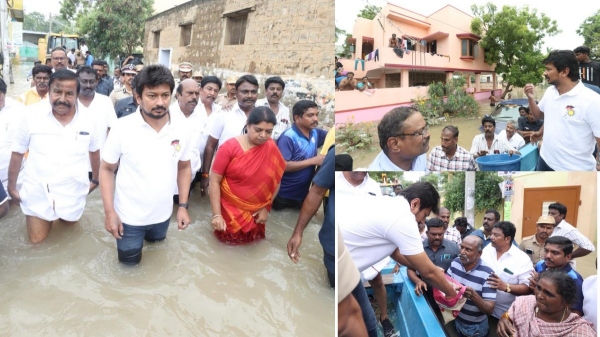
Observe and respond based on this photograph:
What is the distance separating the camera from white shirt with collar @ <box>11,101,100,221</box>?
2.30 metres

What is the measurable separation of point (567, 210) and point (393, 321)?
86cm

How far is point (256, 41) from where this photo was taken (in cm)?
545

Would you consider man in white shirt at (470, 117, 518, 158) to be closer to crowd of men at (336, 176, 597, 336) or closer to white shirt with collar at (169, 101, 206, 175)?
crowd of men at (336, 176, 597, 336)

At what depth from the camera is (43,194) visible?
7.73 ft

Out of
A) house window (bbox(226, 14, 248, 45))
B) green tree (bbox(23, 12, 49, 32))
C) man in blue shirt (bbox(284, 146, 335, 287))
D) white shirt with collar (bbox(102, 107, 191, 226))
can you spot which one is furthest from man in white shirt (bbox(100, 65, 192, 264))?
house window (bbox(226, 14, 248, 45))

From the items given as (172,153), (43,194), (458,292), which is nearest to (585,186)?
(458,292)

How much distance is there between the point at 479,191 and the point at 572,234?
0.30 metres

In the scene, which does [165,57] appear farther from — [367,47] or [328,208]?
[367,47]

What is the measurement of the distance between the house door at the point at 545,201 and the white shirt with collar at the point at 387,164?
340 mm

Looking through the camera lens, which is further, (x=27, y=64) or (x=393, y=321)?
(x=27, y=64)

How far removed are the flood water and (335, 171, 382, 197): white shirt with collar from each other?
885 mm

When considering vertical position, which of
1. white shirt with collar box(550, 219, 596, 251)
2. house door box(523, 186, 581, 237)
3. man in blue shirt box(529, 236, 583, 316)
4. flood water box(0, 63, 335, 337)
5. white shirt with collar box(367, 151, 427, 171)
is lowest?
flood water box(0, 63, 335, 337)

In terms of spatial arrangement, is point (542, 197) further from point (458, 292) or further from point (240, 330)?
point (240, 330)

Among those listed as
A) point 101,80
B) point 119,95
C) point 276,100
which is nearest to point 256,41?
point 101,80
